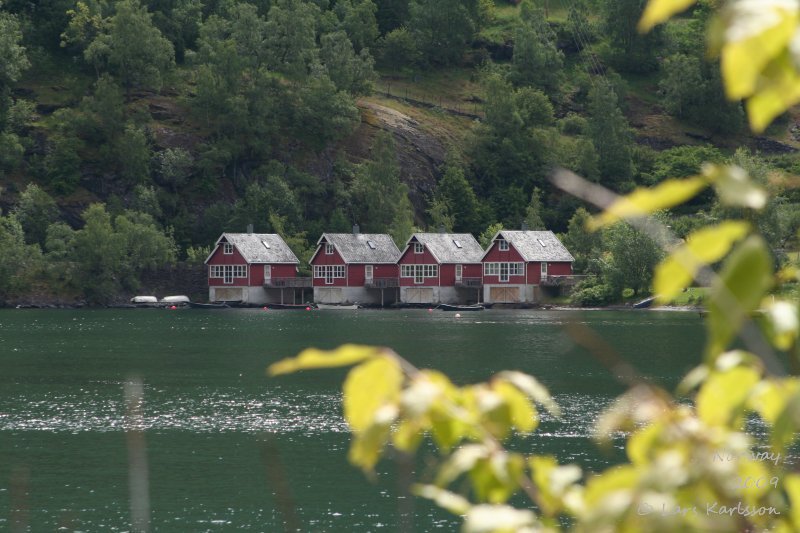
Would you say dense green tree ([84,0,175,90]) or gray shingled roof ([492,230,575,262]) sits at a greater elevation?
dense green tree ([84,0,175,90])

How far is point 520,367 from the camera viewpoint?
47.9 metres

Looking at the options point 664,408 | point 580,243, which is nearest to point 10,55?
point 580,243

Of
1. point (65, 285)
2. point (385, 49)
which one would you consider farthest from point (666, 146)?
point (65, 285)

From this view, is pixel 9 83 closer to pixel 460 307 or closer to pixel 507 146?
pixel 507 146

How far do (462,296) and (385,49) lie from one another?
151ft

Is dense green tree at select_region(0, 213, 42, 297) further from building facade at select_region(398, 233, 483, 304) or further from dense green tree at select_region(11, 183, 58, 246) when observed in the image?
building facade at select_region(398, 233, 483, 304)

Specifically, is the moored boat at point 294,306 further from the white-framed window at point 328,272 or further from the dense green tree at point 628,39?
the dense green tree at point 628,39

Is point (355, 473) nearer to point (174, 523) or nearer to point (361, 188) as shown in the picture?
point (174, 523)

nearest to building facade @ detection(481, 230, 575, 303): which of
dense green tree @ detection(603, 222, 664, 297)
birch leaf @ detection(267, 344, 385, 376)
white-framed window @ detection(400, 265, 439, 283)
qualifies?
white-framed window @ detection(400, 265, 439, 283)

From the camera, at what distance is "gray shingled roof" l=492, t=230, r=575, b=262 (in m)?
101

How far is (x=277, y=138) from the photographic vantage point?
119312mm

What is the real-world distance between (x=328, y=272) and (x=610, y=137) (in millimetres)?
34072

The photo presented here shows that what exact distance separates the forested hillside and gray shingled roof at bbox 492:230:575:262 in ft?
7.80

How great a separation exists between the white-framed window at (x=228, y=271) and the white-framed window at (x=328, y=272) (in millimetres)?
5958
